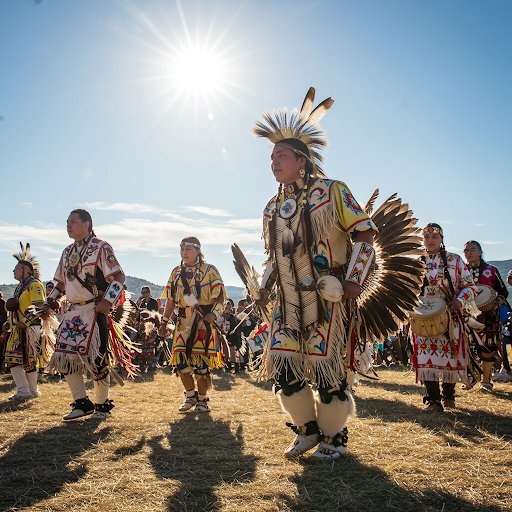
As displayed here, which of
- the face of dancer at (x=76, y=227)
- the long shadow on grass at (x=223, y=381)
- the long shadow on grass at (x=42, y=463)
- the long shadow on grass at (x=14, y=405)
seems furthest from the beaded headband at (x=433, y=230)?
the long shadow on grass at (x=14, y=405)

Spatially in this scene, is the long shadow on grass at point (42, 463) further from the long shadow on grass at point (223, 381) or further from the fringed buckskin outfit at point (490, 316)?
the fringed buckskin outfit at point (490, 316)

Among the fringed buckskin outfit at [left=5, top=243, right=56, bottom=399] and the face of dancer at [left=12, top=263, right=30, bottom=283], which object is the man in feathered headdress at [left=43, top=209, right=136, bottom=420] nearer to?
the fringed buckskin outfit at [left=5, top=243, right=56, bottom=399]

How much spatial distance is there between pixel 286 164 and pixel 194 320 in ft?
9.43

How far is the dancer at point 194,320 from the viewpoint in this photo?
5.77 m

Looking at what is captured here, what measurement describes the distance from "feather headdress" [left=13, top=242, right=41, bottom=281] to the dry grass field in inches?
87.1

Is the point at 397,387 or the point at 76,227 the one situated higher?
the point at 76,227

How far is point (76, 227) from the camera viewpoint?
16.3 ft

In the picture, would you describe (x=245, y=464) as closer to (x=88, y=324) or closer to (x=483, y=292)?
(x=88, y=324)

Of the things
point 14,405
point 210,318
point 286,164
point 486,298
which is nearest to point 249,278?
point 286,164

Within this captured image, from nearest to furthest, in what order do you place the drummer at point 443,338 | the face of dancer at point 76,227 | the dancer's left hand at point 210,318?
1. the face of dancer at point 76,227
2. the drummer at point 443,338
3. the dancer's left hand at point 210,318

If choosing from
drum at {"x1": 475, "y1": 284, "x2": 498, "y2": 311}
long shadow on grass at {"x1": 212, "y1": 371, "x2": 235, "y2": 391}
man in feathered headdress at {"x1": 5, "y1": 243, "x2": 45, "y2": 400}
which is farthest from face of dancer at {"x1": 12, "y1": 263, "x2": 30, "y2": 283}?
drum at {"x1": 475, "y1": 284, "x2": 498, "y2": 311}

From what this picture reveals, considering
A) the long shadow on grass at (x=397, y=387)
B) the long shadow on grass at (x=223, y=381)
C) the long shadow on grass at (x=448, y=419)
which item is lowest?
the long shadow on grass at (x=223, y=381)

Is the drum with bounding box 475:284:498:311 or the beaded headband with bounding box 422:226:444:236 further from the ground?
the beaded headband with bounding box 422:226:444:236

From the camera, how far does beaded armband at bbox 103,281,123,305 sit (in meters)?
4.77
